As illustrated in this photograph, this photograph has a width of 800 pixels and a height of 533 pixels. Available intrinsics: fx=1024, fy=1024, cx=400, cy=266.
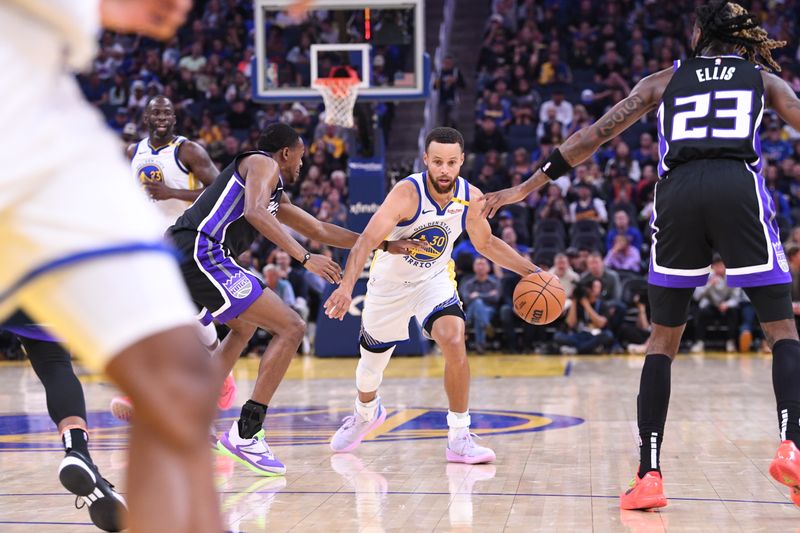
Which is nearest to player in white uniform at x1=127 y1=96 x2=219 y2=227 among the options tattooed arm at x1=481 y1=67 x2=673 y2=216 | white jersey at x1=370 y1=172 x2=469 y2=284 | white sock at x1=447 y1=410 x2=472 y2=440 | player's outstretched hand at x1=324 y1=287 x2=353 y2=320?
white jersey at x1=370 y1=172 x2=469 y2=284

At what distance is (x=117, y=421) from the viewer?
290 inches

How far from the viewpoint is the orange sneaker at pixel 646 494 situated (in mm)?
4199

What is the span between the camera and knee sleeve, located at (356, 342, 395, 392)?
6.13 meters

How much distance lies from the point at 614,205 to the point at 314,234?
9700mm

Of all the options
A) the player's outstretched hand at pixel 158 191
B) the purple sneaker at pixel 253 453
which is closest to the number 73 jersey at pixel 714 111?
the purple sneaker at pixel 253 453

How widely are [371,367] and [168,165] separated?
2.72 metres

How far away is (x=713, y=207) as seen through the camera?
423cm

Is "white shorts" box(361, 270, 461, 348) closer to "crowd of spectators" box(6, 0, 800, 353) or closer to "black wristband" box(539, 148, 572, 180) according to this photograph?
"black wristband" box(539, 148, 572, 180)

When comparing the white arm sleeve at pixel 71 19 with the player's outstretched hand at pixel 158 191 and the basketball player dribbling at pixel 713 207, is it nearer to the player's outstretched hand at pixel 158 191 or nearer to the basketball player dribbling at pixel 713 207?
the basketball player dribbling at pixel 713 207

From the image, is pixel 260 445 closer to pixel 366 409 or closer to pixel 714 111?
pixel 366 409

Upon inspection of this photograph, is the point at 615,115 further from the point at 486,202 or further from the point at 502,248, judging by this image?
the point at 502,248

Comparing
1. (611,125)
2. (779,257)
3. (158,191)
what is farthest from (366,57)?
(779,257)

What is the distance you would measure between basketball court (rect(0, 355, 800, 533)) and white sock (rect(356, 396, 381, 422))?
0.63 ft

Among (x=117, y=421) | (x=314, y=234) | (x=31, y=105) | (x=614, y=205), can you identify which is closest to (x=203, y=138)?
(x=614, y=205)
